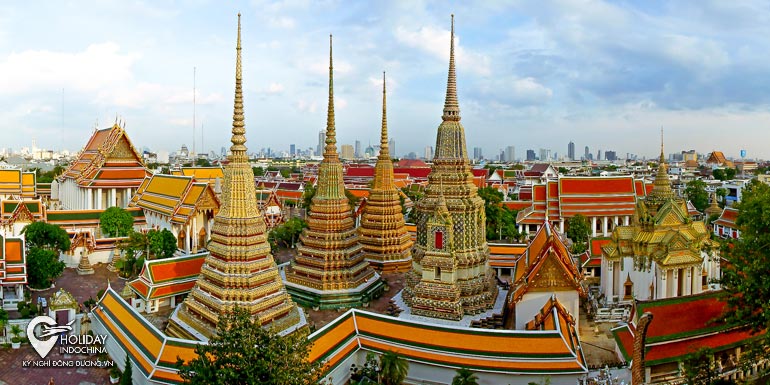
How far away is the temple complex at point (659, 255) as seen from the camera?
18297 millimetres

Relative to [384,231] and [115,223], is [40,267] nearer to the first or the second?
[115,223]

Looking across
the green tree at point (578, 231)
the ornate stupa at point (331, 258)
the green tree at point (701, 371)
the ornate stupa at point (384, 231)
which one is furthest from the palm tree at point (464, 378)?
the green tree at point (578, 231)

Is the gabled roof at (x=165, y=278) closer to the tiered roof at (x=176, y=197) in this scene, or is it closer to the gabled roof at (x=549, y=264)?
the tiered roof at (x=176, y=197)

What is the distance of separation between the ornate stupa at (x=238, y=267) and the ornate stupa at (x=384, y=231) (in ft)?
30.8

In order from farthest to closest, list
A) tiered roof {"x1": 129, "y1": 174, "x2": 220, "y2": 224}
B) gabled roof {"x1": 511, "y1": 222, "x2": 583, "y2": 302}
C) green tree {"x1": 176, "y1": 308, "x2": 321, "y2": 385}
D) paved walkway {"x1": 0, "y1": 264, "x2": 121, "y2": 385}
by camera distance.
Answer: tiered roof {"x1": 129, "y1": 174, "x2": 220, "y2": 224} < gabled roof {"x1": 511, "y1": 222, "x2": 583, "y2": 302} < paved walkway {"x1": 0, "y1": 264, "x2": 121, "y2": 385} < green tree {"x1": 176, "y1": 308, "x2": 321, "y2": 385}

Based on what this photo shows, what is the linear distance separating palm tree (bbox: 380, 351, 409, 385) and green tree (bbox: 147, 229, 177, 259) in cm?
1661

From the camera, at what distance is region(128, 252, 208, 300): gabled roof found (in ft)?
61.0

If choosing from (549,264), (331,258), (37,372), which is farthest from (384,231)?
(37,372)

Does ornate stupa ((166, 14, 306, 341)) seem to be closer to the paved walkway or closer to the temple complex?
the paved walkway

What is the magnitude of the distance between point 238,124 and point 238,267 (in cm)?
432

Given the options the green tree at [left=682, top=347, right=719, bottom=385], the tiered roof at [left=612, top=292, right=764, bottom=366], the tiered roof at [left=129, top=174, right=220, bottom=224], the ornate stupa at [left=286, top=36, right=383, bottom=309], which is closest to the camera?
the green tree at [left=682, top=347, right=719, bottom=385]

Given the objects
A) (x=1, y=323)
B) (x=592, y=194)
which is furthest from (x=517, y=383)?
(x=592, y=194)

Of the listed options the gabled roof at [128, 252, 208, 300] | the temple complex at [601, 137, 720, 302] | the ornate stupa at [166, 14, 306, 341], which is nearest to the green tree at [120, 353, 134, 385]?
the ornate stupa at [166, 14, 306, 341]

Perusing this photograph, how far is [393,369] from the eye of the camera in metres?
13.8
